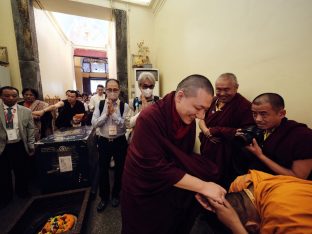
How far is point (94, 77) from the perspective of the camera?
10844mm

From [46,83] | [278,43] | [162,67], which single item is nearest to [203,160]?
[278,43]

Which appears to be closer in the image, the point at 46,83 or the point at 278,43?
the point at 278,43

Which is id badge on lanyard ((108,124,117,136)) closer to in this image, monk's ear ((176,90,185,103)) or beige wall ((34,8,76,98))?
monk's ear ((176,90,185,103))

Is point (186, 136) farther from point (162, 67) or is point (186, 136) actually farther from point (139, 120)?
point (162, 67)

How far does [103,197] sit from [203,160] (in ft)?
5.28

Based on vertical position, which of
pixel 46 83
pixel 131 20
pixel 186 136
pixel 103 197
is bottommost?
pixel 103 197

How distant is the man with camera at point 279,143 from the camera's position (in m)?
1.03

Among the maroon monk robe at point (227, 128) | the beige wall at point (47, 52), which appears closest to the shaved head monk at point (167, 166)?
the maroon monk robe at point (227, 128)

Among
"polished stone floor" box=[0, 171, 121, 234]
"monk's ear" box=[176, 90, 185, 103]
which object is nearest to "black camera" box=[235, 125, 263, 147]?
"monk's ear" box=[176, 90, 185, 103]

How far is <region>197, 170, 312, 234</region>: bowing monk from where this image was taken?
2.08 ft

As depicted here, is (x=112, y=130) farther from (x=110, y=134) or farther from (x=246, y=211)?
(x=246, y=211)

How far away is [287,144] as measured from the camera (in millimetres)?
1109

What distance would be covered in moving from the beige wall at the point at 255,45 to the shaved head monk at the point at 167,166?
0.87 meters

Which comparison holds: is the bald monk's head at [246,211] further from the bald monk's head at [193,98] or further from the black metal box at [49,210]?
the black metal box at [49,210]
